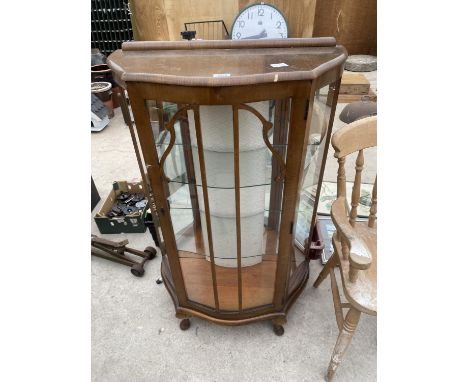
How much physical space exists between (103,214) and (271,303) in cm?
117

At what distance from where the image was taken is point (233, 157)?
90 centimetres

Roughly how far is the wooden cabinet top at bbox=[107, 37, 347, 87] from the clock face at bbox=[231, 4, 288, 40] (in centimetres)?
182

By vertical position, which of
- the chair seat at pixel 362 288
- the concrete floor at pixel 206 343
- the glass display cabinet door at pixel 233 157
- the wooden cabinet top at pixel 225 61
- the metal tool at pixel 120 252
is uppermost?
the wooden cabinet top at pixel 225 61

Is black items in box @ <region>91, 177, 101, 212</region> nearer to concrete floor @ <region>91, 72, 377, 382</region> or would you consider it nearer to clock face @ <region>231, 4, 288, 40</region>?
concrete floor @ <region>91, 72, 377, 382</region>

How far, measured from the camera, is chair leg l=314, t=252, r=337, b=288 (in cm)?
127

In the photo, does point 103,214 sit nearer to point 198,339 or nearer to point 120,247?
point 120,247

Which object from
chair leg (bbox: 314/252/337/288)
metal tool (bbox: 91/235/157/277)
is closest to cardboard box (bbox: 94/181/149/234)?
metal tool (bbox: 91/235/157/277)

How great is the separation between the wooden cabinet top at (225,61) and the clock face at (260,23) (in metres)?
1.82

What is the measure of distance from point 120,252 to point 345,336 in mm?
1164

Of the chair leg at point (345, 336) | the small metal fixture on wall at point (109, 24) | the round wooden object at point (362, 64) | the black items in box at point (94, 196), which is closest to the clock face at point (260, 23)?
the black items in box at point (94, 196)

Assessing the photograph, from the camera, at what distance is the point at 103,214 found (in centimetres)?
184

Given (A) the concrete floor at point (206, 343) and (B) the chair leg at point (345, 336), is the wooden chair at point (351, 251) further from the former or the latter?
(A) the concrete floor at point (206, 343)

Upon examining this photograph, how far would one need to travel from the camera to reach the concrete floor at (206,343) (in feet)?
3.93

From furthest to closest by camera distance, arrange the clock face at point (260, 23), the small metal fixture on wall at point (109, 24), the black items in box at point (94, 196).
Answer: the small metal fixture on wall at point (109, 24), the clock face at point (260, 23), the black items in box at point (94, 196)
